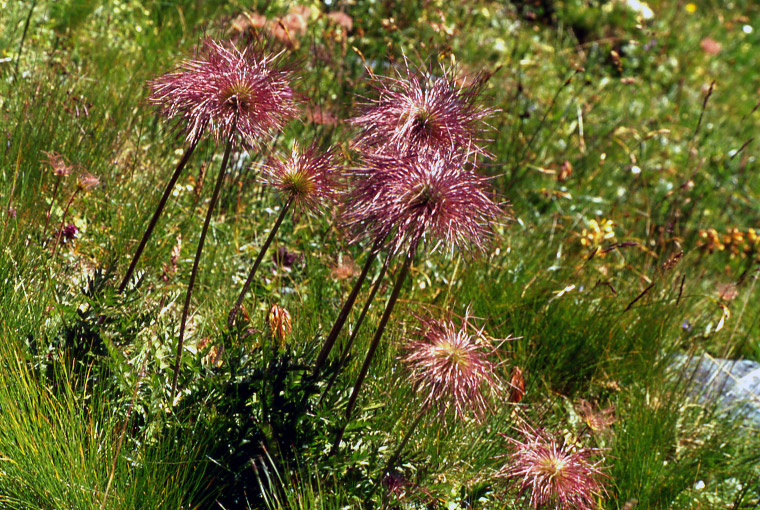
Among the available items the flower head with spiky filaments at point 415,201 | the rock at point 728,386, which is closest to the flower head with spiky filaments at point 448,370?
the flower head with spiky filaments at point 415,201

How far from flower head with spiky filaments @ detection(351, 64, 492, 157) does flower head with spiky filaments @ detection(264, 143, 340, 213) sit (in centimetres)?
15

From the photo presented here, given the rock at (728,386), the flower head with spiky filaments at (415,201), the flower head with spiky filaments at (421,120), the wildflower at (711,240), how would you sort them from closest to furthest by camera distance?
the flower head with spiky filaments at (415,201) < the flower head with spiky filaments at (421,120) < the rock at (728,386) < the wildflower at (711,240)

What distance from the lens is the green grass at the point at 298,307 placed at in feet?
6.76

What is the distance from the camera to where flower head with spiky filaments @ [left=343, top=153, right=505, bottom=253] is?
5.63 ft

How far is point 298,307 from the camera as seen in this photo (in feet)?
9.54

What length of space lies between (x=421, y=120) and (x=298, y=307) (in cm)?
125

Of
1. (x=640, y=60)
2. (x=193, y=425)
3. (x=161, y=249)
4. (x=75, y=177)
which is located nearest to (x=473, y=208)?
(x=193, y=425)

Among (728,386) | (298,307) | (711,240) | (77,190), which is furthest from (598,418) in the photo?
(77,190)

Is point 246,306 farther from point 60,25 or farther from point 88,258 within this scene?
point 60,25

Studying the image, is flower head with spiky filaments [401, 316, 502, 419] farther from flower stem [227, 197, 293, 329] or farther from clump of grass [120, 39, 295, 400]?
clump of grass [120, 39, 295, 400]

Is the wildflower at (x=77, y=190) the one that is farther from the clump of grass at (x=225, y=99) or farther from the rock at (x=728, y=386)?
the rock at (x=728, y=386)

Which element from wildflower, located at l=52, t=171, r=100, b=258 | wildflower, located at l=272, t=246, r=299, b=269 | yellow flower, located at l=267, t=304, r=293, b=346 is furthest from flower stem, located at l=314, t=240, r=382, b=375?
wildflower, located at l=272, t=246, r=299, b=269

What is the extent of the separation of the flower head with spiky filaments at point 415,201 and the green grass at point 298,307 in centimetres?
22

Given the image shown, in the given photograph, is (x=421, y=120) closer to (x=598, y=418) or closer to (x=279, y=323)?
(x=279, y=323)
